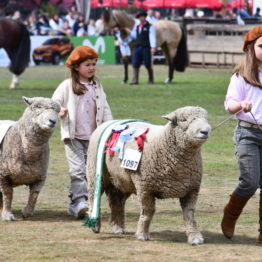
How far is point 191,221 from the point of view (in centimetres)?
778

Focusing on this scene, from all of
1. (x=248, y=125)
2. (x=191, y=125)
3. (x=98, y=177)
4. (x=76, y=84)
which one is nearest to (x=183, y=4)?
(x=76, y=84)

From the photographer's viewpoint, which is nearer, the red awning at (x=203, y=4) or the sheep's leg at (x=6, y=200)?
the sheep's leg at (x=6, y=200)

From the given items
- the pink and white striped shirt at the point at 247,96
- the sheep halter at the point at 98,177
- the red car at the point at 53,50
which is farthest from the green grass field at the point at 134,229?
the red car at the point at 53,50

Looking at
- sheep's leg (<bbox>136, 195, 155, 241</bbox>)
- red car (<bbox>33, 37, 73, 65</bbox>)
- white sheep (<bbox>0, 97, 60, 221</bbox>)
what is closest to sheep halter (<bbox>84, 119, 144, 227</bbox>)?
sheep's leg (<bbox>136, 195, 155, 241</bbox>)

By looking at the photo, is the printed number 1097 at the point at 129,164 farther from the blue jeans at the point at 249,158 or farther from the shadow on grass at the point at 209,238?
the blue jeans at the point at 249,158

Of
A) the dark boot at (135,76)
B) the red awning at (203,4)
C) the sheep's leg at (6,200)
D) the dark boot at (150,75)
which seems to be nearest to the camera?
the sheep's leg at (6,200)

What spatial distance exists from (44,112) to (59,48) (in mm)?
28655

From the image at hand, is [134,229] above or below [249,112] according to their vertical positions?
below

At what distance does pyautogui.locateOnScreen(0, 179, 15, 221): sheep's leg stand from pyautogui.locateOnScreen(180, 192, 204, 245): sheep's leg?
6.27 ft

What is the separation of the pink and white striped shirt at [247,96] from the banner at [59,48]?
1137 inches

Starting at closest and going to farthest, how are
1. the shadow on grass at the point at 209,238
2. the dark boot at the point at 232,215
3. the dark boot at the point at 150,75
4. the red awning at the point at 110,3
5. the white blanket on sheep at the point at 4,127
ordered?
the shadow on grass at the point at 209,238
the dark boot at the point at 232,215
the white blanket on sheep at the point at 4,127
the dark boot at the point at 150,75
the red awning at the point at 110,3

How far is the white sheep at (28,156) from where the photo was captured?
892cm

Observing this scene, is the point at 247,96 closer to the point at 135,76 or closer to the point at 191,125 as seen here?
the point at 191,125

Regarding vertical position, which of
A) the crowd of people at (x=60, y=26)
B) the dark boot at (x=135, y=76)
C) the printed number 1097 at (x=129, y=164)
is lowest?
the crowd of people at (x=60, y=26)
